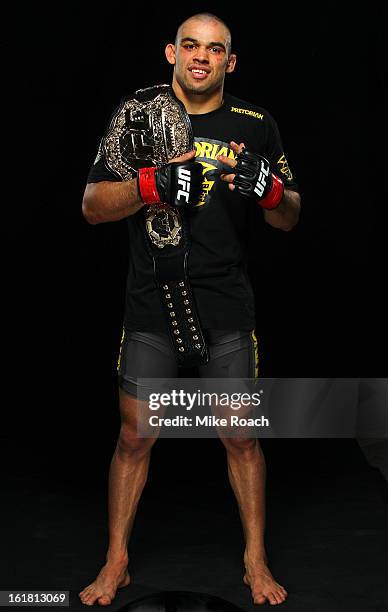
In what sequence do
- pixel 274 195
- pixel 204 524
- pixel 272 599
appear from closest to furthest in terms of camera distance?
pixel 274 195 → pixel 272 599 → pixel 204 524

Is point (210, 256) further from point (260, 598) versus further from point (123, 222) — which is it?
point (123, 222)

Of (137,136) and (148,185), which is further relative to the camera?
(137,136)

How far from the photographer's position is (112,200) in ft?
10.3

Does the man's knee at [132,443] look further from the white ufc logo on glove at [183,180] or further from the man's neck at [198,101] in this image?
the man's neck at [198,101]

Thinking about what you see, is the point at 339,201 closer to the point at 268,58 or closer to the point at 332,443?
the point at 268,58

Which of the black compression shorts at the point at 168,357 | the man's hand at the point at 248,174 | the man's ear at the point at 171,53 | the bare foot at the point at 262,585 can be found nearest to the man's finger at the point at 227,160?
the man's hand at the point at 248,174

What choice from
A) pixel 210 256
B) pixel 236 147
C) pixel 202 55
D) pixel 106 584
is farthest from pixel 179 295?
pixel 106 584

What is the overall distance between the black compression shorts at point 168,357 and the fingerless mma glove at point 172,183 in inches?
15.8

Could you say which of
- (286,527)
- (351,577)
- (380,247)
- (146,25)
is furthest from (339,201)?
(351,577)

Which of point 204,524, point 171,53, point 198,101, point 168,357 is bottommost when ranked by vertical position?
point 204,524

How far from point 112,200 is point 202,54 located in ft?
1.45

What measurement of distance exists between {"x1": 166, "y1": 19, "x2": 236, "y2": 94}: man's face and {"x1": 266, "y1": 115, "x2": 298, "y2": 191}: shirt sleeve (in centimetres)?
21

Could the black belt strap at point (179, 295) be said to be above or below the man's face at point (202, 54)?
below

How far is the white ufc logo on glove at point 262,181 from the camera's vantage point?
3053 mm
